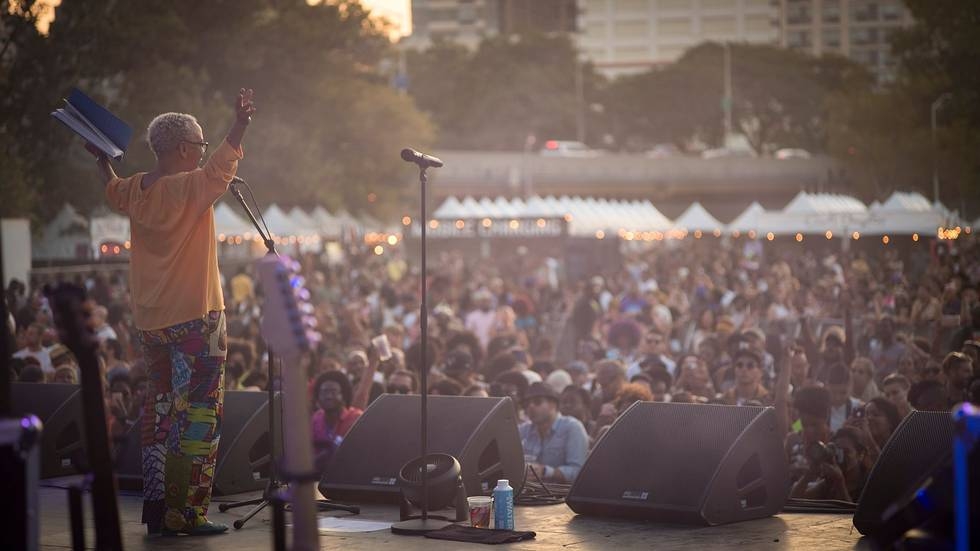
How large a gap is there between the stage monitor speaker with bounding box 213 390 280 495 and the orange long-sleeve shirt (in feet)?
6.99

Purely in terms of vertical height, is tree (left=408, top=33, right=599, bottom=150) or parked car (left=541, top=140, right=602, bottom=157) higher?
tree (left=408, top=33, right=599, bottom=150)

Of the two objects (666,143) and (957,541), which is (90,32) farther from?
(666,143)

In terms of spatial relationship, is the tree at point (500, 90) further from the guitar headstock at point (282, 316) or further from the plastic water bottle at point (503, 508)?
the guitar headstock at point (282, 316)

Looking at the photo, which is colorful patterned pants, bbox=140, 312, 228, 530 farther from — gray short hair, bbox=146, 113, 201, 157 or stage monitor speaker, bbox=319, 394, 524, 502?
stage monitor speaker, bbox=319, 394, 524, 502

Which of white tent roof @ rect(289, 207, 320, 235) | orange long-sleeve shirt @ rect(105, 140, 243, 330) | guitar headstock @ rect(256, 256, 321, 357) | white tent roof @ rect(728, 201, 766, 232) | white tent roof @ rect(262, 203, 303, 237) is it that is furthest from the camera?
white tent roof @ rect(289, 207, 320, 235)

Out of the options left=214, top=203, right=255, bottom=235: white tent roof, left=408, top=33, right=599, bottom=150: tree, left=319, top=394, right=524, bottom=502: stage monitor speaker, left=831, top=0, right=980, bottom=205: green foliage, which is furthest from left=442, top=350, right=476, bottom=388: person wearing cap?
left=408, top=33, right=599, bottom=150: tree

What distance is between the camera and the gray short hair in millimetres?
6941

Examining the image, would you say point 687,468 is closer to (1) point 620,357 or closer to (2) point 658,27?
(1) point 620,357

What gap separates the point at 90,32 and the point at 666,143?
81.9 metres

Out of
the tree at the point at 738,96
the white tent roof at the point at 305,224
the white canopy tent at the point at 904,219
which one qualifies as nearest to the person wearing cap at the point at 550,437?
the white canopy tent at the point at 904,219

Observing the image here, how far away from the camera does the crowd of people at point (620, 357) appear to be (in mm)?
10375

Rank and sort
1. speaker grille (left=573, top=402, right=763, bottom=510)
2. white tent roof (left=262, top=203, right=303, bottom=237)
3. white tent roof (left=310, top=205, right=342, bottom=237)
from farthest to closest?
white tent roof (left=310, top=205, right=342, bottom=237), white tent roof (left=262, top=203, right=303, bottom=237), speaker grille (left=573, top=402, right=763, bottom=510)

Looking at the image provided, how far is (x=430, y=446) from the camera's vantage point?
27.5ft

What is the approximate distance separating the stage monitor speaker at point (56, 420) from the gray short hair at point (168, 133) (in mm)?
3175
